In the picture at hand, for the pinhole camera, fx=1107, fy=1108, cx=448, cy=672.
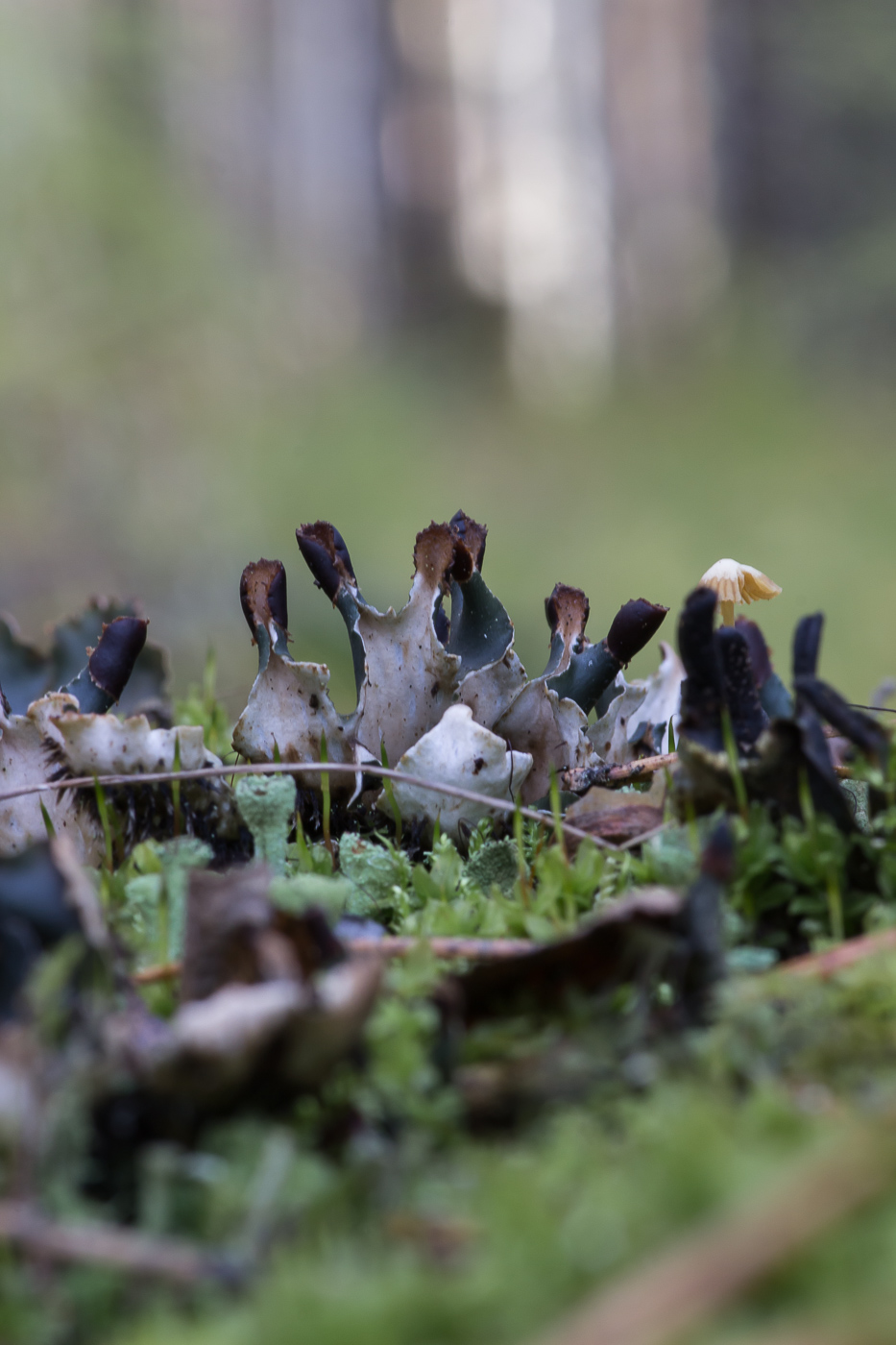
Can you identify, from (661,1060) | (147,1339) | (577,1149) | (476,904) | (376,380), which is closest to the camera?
(147,1339)

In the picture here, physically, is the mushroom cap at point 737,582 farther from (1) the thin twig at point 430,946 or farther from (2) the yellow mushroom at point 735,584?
(1) the thin twig at point 430,946

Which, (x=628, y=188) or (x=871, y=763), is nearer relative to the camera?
(x=871, y=763)

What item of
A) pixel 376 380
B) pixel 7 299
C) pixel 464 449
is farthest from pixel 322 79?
pixel 7 299

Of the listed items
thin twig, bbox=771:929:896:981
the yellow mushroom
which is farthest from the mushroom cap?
thin twig, bbox=771:929:896:981

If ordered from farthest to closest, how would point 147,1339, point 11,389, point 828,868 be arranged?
point 11,389 → point 828,868 → point 147,1339

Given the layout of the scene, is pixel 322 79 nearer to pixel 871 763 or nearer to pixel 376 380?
pixel 376 380

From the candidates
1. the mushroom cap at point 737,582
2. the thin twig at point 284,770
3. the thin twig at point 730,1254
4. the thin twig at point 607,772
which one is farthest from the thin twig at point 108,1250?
the mushroom cap at point 737,582

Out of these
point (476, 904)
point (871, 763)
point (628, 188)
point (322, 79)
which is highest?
point (322, 79)
